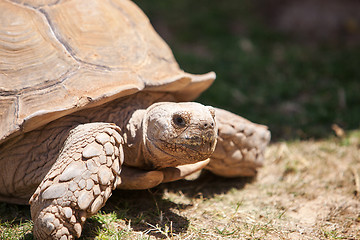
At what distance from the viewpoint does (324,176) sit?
10.6 ft

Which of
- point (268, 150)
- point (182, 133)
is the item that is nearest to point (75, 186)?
point (182, 133)

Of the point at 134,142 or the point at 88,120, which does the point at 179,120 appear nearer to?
the point at 134,142

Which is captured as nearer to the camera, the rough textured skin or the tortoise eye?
the rough textured skin

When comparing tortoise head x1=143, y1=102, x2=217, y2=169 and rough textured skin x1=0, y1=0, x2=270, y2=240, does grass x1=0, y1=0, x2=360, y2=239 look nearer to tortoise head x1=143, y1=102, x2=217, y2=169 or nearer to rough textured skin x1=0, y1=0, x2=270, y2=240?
rough textured skin x1=0, y1=0, x2=270, y2=240

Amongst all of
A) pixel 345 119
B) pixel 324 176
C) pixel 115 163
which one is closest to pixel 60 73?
pixel 115 163

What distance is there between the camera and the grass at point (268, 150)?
2381mm

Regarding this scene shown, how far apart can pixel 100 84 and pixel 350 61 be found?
4337mm

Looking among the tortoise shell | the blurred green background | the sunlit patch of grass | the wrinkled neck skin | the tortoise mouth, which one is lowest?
the blurred green background

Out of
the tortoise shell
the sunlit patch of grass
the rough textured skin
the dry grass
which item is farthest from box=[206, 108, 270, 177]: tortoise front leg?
the sunlit patch of grass

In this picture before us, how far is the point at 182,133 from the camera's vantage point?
7.19ft

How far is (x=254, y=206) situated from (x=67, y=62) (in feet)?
5.36

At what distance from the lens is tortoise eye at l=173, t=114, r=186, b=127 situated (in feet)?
7.18

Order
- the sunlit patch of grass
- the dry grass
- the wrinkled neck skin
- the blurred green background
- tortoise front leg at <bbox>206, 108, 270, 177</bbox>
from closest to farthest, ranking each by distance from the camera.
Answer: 1. the sunlit patch of grass
2. the dry grass
3. the wrinkled neck skin
4. tortoise front leg at <bbox>206, 108, 270, 177</bbox>
5. the blurred green background

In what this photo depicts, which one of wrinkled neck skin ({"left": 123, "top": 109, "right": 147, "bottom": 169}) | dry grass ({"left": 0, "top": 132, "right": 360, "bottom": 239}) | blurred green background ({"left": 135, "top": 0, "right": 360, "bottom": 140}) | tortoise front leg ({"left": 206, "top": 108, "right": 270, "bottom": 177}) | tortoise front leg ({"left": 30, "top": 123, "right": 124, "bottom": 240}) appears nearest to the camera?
tortoise front leg ({"left": 30, "top": 123, "right": 124, "bottom": 240})
